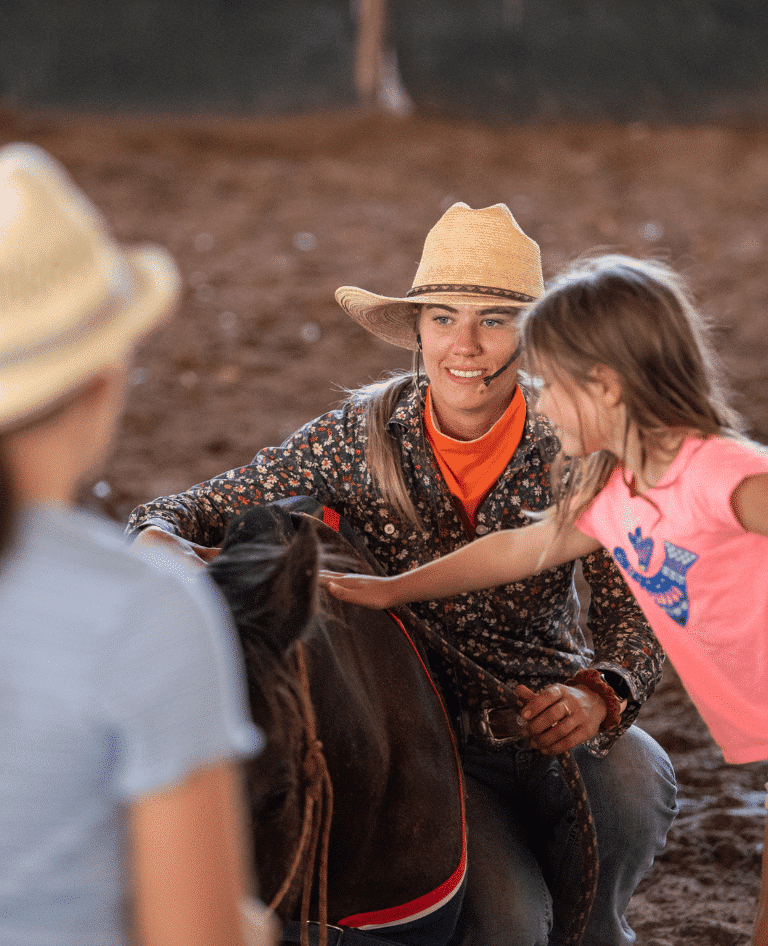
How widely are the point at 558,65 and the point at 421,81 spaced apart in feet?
3.94

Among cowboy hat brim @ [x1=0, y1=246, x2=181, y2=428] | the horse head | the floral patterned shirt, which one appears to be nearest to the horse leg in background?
the floral patterned shirt

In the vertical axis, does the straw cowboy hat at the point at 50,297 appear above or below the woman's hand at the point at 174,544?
above

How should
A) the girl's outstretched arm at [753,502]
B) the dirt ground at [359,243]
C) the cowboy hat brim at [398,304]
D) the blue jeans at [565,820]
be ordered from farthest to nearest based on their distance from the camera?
the dirt ground at [359,243] → the cowboy hat brim at [398,304] → the blue jeans at [565,820] → the girl's outstretched arm at [753,502]

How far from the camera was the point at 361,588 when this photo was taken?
1.48 m

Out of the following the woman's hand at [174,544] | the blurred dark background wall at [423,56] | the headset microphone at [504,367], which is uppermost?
the blurred dark background wall at [423,56]

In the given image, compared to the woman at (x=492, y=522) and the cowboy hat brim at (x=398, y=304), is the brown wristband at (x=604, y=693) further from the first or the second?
the cowboy hat brim at (x=398, y=304)

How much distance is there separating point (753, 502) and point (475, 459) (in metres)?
0.59

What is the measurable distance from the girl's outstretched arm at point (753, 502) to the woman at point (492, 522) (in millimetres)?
424

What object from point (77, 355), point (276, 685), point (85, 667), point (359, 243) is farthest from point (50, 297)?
point (359, 243)

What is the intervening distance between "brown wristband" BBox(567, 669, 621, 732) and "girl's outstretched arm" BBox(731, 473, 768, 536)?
1.36ft

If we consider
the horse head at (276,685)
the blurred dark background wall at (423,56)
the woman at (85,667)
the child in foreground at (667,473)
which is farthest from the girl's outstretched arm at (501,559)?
the blurred dark background wall at (423,56)

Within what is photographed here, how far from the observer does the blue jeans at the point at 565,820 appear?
160 cm

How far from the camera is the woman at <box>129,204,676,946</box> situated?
5.44 ft

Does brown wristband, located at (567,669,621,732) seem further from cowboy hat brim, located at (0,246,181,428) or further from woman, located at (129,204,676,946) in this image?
cowboy hat brim, located at (0,246,181,428)
